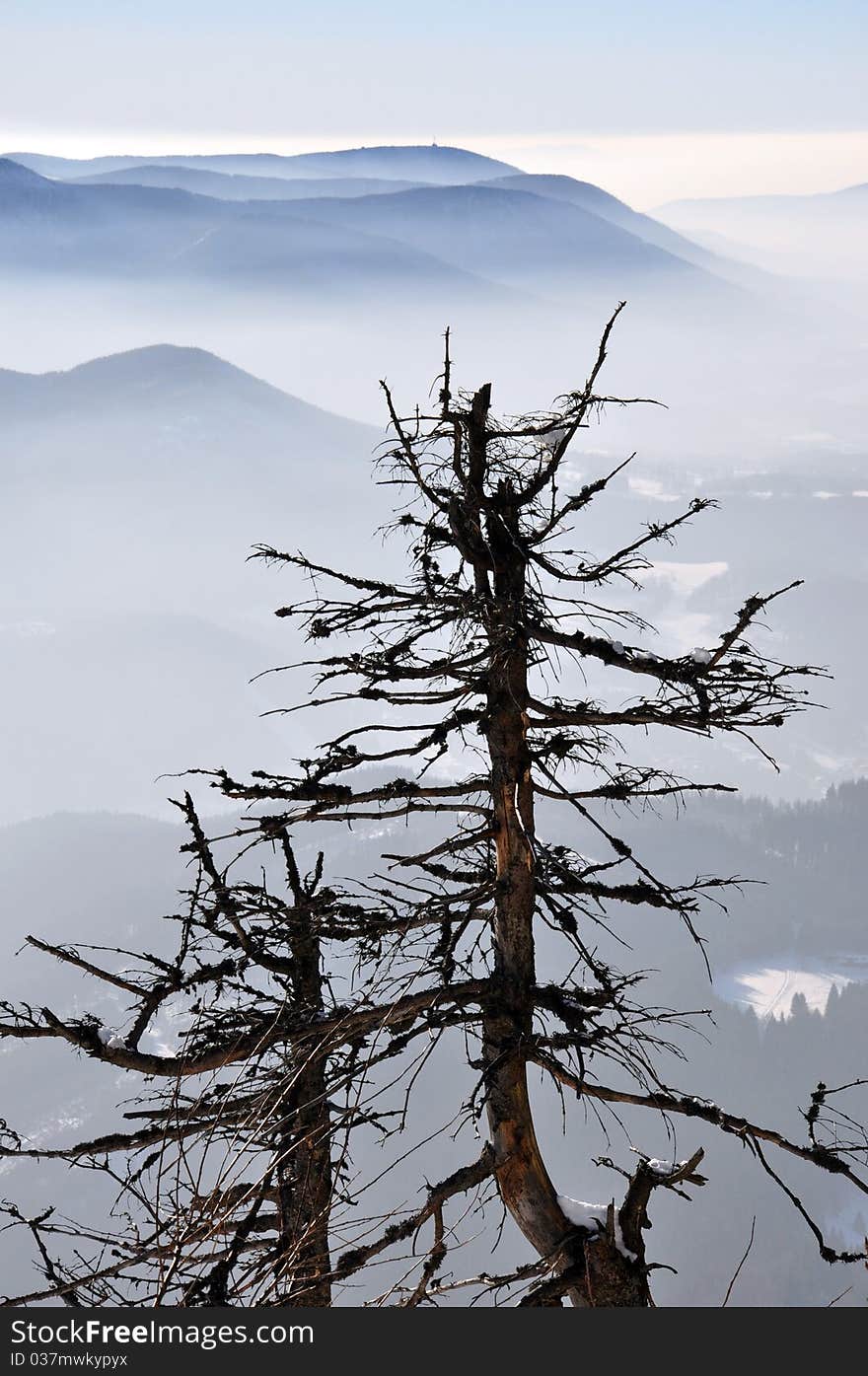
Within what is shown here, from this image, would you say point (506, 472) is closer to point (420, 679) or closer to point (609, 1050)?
point (420, 679)

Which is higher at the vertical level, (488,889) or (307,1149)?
(488,889)

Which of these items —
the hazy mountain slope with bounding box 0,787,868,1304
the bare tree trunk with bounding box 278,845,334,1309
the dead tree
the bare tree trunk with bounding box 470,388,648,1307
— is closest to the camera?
the bare tree trunk with bounding box 278,845,334,1309

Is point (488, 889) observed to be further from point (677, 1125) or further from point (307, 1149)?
point (677, 1125)

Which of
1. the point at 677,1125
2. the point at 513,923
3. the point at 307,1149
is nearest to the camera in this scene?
the point at 307,1149

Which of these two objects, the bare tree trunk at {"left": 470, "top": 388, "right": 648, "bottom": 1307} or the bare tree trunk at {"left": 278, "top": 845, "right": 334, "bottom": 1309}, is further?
the bare tree trunk at {"left": 470, "top": 388, "right": 648, "bottom": 1307}

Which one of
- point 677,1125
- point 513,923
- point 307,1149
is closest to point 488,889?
point 513,923

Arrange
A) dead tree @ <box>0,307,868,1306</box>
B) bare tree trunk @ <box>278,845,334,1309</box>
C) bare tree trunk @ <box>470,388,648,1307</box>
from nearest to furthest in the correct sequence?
1. bare tree trunk @ <box>278,845,334,1309</box>
2. dead tree @ <box>0,307,868,1306</box>
3. bare tree trunk @ <box>470,388,648,1307</box>

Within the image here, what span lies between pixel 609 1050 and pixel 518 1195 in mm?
1240

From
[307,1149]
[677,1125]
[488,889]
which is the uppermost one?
[488,889]

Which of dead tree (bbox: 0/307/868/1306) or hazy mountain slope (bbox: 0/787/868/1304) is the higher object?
dead tree (bbox: 0/307/868/1306)

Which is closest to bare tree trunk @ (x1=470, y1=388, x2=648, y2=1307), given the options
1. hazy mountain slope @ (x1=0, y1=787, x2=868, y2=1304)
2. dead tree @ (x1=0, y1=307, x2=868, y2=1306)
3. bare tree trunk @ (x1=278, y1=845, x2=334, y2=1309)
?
dead tree @ (x1=0, y1=307, x2=868, y2=1306)

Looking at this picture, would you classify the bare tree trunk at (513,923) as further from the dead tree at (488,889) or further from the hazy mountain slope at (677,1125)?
the hazy mountain slope at (677,1125)

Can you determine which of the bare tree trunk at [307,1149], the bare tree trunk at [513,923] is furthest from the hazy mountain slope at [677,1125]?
the bare tree trunk at [513,923]

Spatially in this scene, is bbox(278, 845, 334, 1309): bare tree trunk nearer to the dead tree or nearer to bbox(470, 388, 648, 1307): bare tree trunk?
the dead tree
